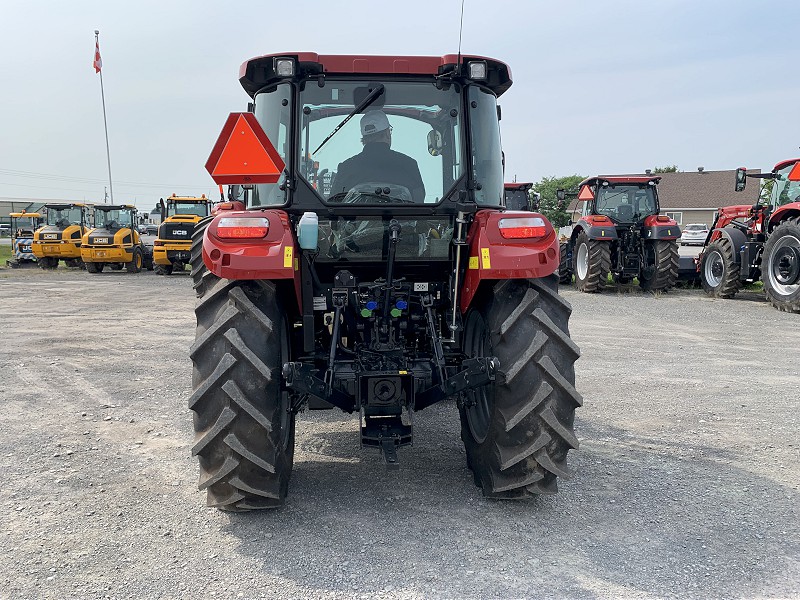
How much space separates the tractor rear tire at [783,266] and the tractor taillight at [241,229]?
11.8m

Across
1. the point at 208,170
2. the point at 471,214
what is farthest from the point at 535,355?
the point at 208,170

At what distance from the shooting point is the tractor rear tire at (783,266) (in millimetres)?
12461

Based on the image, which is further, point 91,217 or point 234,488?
point 91,217

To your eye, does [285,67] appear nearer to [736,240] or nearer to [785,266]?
[785,266]

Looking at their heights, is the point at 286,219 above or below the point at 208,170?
below

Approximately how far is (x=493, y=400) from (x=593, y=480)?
1058 millimetres

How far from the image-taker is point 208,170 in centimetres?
388

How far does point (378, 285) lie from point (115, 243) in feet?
67.6

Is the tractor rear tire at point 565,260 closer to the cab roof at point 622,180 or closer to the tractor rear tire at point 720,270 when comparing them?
the cab roof at point 622,180

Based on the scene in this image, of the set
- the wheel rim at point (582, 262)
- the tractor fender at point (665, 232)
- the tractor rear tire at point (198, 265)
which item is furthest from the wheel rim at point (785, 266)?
the tractor rear tire at point (198, 265)

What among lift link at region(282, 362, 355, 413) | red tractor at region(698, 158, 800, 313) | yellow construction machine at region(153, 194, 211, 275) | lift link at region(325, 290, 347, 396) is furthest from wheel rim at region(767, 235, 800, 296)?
yellow construction machine at region(153, 194, 211, 275)

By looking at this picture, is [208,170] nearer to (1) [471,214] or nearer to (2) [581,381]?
(1) [471,214]

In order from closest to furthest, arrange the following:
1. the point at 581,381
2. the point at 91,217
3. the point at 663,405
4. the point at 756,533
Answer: the point at 756,533 < the point at 663,405 < the point at 581,381 < the point at 91,217

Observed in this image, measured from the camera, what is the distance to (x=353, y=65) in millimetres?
4059
